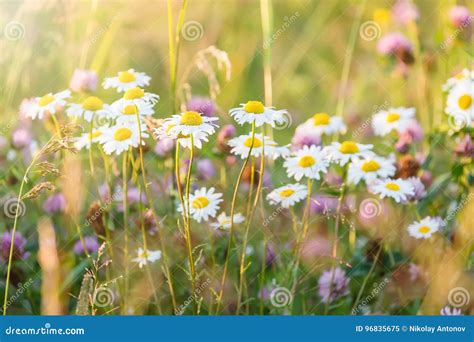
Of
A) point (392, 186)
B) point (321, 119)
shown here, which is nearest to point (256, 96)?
point (321, 119)

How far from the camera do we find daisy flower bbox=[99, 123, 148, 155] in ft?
5.38

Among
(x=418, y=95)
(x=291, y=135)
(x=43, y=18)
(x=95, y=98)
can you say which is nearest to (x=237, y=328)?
(x=291, y=135)

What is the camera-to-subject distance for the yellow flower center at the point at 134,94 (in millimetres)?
1661

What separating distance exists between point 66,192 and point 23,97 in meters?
0.25

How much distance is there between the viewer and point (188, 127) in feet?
5.05

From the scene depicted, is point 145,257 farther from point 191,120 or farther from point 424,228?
point 424,228

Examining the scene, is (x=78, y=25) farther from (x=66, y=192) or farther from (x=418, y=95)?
(x=418, y=95)

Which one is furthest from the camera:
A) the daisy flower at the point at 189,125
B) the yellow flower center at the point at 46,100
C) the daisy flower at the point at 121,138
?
the yellow flower center at the point at 46,100

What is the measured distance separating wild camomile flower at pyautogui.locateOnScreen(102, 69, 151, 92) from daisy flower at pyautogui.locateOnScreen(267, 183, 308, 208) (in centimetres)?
39

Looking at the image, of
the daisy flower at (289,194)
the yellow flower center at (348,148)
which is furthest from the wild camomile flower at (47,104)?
the yellow flower center at (348,148)

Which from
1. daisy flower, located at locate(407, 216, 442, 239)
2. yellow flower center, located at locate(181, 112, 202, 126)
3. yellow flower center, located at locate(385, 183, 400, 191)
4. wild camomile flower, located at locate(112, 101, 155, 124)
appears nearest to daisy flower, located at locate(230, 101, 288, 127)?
yellow flower center, located at locate(181, 112, 202, 126)

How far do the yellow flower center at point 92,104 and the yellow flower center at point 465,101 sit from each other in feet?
2.70

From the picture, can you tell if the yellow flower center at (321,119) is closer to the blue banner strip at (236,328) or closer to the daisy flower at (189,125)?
the daisy flower at (189,125)

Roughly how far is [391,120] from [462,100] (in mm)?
169
